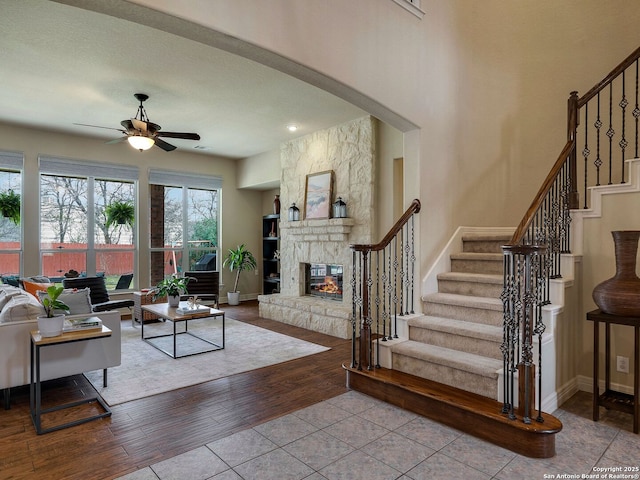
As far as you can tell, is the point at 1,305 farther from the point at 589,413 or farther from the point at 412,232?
the point at 589,413

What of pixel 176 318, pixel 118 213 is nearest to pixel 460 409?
pixel 176 318

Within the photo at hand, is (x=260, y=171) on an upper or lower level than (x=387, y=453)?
upper

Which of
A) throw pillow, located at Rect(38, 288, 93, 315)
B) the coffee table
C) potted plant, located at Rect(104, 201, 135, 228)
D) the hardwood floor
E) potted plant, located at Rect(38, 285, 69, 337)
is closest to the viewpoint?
the hardwood floor

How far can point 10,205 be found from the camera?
20.0 ft

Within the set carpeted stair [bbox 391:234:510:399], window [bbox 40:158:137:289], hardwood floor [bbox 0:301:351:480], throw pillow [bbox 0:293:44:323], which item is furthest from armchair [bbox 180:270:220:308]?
carpeted stair [bbox 391:234:510:399]

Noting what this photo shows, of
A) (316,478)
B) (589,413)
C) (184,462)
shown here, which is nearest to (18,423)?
(184,462)

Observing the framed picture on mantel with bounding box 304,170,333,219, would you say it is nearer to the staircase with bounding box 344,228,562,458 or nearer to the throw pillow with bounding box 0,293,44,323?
the staircase with bounding box 344,228,562,458

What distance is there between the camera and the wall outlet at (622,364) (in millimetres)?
3227

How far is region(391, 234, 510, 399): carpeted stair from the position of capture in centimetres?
299

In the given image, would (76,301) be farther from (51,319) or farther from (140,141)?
(140,141)

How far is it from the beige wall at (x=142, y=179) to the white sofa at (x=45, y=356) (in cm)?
391

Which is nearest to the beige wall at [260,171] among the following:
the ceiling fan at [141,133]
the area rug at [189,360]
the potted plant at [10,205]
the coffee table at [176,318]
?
the ceiling fan at [141,133]

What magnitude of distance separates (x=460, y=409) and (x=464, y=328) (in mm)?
766

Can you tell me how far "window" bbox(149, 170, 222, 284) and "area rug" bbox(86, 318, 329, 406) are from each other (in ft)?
6.76
